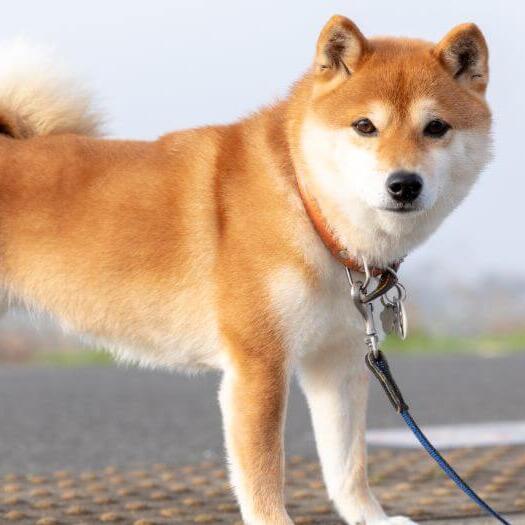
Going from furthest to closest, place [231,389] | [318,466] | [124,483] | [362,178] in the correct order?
1. [318,466]
2. [124,483]
3. [231,389]
4. [362,178]

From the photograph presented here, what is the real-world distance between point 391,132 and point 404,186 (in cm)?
24

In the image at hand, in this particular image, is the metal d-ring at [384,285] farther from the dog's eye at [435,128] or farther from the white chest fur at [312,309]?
the dog's eye at [435,128]

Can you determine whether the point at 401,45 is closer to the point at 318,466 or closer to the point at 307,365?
the point at 307,365

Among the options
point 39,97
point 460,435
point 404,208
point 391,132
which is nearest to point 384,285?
point 404,208

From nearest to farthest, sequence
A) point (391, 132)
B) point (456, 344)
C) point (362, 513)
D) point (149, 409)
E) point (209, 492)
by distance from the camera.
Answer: point (391, 132) < point (362, 513) < point (209, 492) < point (149, 409) < point (456, 344)

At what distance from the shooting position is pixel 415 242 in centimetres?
389

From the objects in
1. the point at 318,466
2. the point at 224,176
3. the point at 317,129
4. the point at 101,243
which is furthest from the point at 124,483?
the point at 317,129

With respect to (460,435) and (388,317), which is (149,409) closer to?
(460,435)

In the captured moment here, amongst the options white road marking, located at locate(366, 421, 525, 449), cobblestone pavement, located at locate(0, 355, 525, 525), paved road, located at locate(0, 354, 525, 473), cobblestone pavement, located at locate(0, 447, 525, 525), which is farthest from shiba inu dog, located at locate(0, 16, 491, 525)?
white road marking, located at locate(366, 421, 525, 449)

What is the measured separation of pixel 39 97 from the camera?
4516mm

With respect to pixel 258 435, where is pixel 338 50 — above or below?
above

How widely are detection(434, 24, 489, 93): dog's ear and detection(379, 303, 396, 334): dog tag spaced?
87cm

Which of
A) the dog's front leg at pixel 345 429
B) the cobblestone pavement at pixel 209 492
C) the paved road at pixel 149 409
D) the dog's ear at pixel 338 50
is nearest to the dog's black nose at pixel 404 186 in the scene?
the dog's ear at pixel 338 50

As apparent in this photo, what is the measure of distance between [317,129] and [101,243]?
1.02 meters
